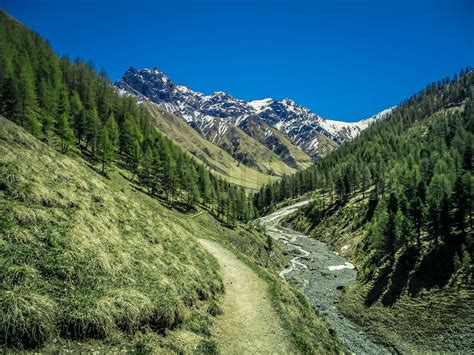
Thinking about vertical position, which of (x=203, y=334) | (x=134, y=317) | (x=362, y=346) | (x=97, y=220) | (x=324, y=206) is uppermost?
(x=324, y=206)

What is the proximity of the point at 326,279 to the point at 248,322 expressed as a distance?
145 feet

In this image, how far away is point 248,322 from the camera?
21.5 meters

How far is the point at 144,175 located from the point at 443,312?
76.8m

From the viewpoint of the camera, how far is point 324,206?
13188 cm

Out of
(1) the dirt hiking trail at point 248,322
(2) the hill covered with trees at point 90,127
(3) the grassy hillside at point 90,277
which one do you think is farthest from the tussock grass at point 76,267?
(2) the hill covered with trees at point 90,127

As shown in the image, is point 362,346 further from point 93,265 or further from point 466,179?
point 466,179

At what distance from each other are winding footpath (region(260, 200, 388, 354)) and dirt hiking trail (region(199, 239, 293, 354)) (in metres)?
16.4

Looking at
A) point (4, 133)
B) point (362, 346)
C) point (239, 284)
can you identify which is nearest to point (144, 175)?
point (4, 133)

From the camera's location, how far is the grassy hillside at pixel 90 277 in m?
10.7

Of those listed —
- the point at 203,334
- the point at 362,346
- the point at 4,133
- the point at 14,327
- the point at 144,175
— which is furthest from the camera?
the point at 144,175

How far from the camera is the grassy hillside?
35.1 ft

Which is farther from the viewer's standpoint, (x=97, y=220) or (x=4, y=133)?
(x=4, y=133)

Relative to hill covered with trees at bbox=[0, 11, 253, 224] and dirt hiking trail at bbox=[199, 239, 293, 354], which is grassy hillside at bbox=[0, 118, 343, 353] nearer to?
dirt hiking trail at bbox=[199, 239, 293, 354]

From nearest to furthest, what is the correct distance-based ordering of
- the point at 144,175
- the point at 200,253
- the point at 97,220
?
1. the point at 97,220
2. the point at 200,253
3. the point at 144,175
